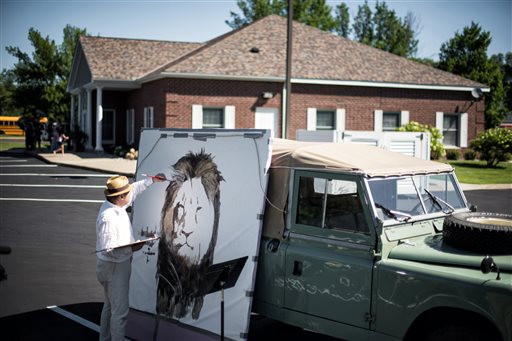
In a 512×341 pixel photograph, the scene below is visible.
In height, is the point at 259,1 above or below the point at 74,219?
above

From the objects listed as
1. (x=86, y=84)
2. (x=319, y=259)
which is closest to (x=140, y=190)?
(x=319, y=259)

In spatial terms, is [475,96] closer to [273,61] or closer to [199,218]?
[273,61]

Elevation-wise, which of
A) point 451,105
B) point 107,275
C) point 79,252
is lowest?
point 79,252

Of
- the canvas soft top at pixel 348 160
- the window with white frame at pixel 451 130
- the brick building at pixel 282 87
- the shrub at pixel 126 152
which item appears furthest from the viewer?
the window with white frame at pixel 451 130

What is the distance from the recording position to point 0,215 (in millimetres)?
15000

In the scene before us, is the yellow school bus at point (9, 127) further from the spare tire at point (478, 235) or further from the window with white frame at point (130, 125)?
the spare tire at point (478, 235)

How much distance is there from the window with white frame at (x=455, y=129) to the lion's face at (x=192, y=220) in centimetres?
2825

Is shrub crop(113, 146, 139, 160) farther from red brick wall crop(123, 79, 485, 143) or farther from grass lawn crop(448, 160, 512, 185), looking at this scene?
grass lawn crop(448, 160, 512, 185)

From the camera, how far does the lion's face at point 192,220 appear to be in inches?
A: 255

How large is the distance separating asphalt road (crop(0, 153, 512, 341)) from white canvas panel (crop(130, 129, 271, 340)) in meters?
1.01

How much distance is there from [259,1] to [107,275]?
210 ft

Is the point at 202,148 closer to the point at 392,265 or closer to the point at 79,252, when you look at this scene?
the point at 392,265

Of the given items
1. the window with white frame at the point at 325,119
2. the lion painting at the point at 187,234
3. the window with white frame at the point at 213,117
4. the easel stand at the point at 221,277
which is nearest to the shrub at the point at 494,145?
the window with white frame at the point at 325,119

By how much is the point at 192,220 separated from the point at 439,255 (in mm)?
2694
